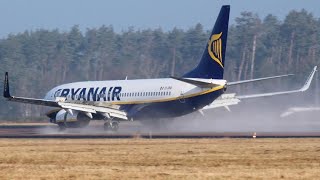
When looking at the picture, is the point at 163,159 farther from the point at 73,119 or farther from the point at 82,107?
the point at 73,119

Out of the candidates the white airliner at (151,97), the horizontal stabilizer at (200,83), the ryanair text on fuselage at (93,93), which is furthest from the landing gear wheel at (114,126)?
the horizontal stabilizer at (200,83)

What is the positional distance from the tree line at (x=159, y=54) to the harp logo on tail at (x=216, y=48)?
57.6 meters

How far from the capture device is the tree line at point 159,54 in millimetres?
142500

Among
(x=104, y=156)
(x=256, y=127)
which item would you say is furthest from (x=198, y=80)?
(x=104, y=156)

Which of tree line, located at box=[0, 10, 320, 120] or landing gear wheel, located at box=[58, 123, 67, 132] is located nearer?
landing gear wheel, located at box=[58, 123, 67, 132]

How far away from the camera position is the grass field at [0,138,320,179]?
35406 mm

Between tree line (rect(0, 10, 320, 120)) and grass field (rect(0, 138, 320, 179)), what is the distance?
76.3m

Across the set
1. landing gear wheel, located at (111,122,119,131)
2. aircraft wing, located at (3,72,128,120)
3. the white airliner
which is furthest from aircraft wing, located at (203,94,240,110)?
landing gear wheel, located at (111,122,119,131)

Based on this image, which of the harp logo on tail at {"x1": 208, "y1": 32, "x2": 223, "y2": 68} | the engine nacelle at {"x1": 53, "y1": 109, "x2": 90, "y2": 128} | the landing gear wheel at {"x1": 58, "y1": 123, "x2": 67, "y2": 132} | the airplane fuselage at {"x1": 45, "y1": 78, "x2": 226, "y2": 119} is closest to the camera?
the harp logo on tail at {"x1": 208, "y1": 32, "x2": 223, "y2": 68}

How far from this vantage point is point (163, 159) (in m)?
42.3

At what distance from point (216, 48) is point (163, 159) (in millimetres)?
30191

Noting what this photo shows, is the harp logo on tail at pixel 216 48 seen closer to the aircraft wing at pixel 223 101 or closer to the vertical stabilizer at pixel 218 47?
the vertical stabilizer at pixel 218 47

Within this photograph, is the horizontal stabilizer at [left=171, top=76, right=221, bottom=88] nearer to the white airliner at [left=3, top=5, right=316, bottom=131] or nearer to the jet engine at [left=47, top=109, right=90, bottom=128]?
the white airliner at [left=3, top=5, right=316, bottom=131]

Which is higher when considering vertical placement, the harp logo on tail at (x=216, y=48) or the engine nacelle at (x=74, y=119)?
the harp logo on tail at (x=216, y=48)
